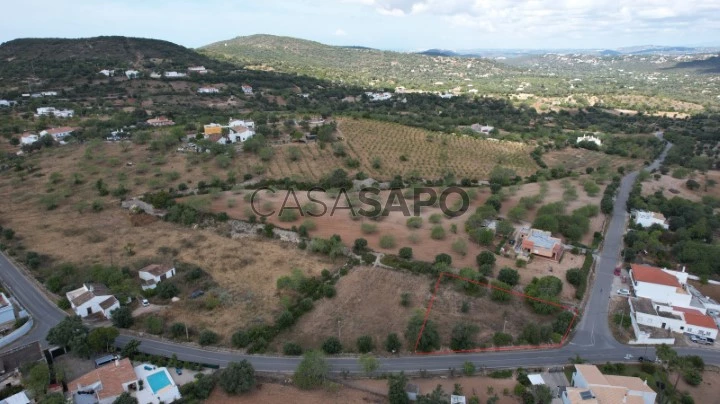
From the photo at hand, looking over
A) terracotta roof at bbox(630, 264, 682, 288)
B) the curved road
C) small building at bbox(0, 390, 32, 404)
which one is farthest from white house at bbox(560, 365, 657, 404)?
small building at bbox(0, 390, 32, 404)

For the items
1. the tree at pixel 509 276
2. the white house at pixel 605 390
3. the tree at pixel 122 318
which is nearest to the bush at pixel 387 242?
the tree at pixel 509 276

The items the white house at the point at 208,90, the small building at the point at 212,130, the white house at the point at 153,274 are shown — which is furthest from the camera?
the white house at the point at 208,90

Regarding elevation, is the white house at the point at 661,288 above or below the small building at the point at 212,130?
below

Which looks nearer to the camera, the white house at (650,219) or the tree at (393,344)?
the tree at (393,344)

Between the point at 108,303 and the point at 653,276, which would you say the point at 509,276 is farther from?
the point at 108,303

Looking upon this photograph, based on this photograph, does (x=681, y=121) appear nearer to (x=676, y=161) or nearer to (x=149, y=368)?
(x=676, y=161)

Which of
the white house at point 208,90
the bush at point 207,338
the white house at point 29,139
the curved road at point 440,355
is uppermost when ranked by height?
the white house at point 208,90

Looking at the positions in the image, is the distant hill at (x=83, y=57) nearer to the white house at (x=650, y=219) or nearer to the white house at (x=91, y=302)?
the white house at (x=91, y=302)
